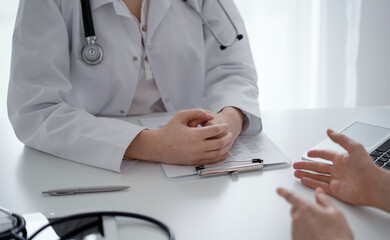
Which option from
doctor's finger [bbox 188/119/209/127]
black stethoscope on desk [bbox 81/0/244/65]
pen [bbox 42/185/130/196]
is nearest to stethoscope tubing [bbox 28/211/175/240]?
pen [bbox 42/185/130/196]

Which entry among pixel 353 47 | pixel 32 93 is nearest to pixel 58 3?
pixel 32 93

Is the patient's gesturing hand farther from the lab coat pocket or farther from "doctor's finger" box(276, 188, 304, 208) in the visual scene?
the lab coat pocket

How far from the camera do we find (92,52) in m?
1.17

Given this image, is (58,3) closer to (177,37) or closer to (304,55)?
(177,37)

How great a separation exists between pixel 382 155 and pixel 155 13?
2.31 ft

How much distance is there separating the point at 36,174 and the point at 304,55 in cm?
177

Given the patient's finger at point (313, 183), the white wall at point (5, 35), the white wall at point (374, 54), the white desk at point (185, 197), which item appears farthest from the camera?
the white wall at point (374, 54)

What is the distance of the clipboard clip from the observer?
0.90m

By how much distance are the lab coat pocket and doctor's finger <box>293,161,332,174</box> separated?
59cm

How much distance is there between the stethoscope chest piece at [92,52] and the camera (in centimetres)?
116

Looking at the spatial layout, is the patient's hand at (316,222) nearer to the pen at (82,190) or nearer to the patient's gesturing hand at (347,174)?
the patient's gesturing hand at (347,174)

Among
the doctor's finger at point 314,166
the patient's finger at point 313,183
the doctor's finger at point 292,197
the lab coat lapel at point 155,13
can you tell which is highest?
the lab coat lapel at point 155,13

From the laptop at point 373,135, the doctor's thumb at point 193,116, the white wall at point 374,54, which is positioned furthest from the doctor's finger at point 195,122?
the white wall at point 374,54

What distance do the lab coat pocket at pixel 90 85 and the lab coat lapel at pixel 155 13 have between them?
0.16 meters
